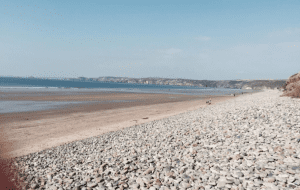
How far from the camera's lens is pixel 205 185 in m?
5.44

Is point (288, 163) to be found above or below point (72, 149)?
above

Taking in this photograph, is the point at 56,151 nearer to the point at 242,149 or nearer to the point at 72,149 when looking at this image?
the point at 72,149

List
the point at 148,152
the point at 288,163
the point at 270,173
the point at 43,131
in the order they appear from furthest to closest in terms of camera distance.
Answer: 1. the point at 43,131
2. the point at 148,152
3. the point at 288,163
4. the point at 270,173

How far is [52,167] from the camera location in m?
8.75

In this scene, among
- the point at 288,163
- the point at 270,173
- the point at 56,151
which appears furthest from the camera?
the point at 56,151

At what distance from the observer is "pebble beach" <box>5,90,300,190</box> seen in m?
5.58

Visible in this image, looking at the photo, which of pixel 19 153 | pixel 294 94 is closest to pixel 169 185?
pixel 19 153

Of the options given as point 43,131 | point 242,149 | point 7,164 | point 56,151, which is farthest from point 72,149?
point 242,149

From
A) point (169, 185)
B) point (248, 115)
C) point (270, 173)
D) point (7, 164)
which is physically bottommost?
point (7, 164)

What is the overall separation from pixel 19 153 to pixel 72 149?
3366 millimetres

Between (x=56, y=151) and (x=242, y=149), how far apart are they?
10306 millimetres

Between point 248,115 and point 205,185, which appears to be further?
point 248,115

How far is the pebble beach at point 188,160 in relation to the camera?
5.58 metres

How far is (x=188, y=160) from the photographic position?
7.18 metres
